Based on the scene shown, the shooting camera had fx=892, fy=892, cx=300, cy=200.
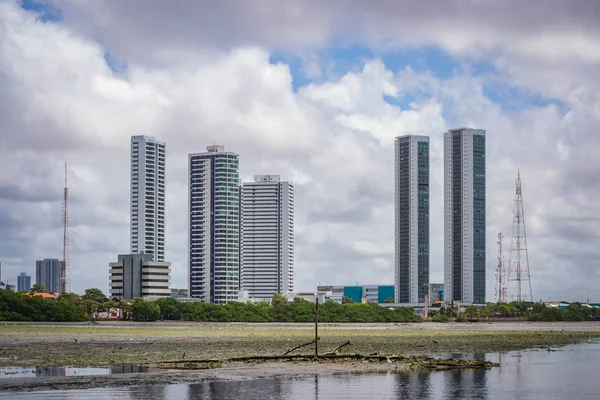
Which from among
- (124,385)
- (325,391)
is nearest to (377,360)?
(325,391)

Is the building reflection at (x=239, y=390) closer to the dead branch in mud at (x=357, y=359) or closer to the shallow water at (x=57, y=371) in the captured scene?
the dead branch in mud at (x=357, y=359)

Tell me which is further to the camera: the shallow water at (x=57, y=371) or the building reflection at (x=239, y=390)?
the shallow water at (x=57, y=371)

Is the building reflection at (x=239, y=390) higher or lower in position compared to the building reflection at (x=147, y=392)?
lower

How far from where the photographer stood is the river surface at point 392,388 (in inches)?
2052

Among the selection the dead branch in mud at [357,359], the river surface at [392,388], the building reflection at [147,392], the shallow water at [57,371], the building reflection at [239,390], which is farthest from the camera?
the dead branch in mud at [357,359]

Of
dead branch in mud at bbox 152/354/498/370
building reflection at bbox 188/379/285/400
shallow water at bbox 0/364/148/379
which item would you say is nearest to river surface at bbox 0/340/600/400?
building reflection at bbox 188/379/285/400

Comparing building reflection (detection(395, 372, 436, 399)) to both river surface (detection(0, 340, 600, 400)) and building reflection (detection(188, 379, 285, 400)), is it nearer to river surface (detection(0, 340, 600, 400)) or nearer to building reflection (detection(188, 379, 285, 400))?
river surface (detection(0, 340, 600, 400))

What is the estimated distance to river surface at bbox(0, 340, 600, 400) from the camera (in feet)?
171

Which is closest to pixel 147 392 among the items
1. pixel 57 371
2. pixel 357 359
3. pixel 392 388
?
pixel 57 371

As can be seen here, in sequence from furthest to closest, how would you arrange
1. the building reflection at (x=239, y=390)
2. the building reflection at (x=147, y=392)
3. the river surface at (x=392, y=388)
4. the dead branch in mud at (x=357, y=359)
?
the dead branch in mud at (x=357, y=359) → the river surface at (x=392, y=388) → the building reflection at (x=239, y=390) → the building reflection at (x=147, y=392)

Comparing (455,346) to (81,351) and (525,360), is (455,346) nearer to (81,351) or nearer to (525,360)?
(525,360)

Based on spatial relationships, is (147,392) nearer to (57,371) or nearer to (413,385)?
(57,371)

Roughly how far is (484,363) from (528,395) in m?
19.5

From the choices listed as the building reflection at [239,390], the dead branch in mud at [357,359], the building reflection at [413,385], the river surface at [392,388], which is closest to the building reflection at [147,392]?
the river surface at [392,388]
